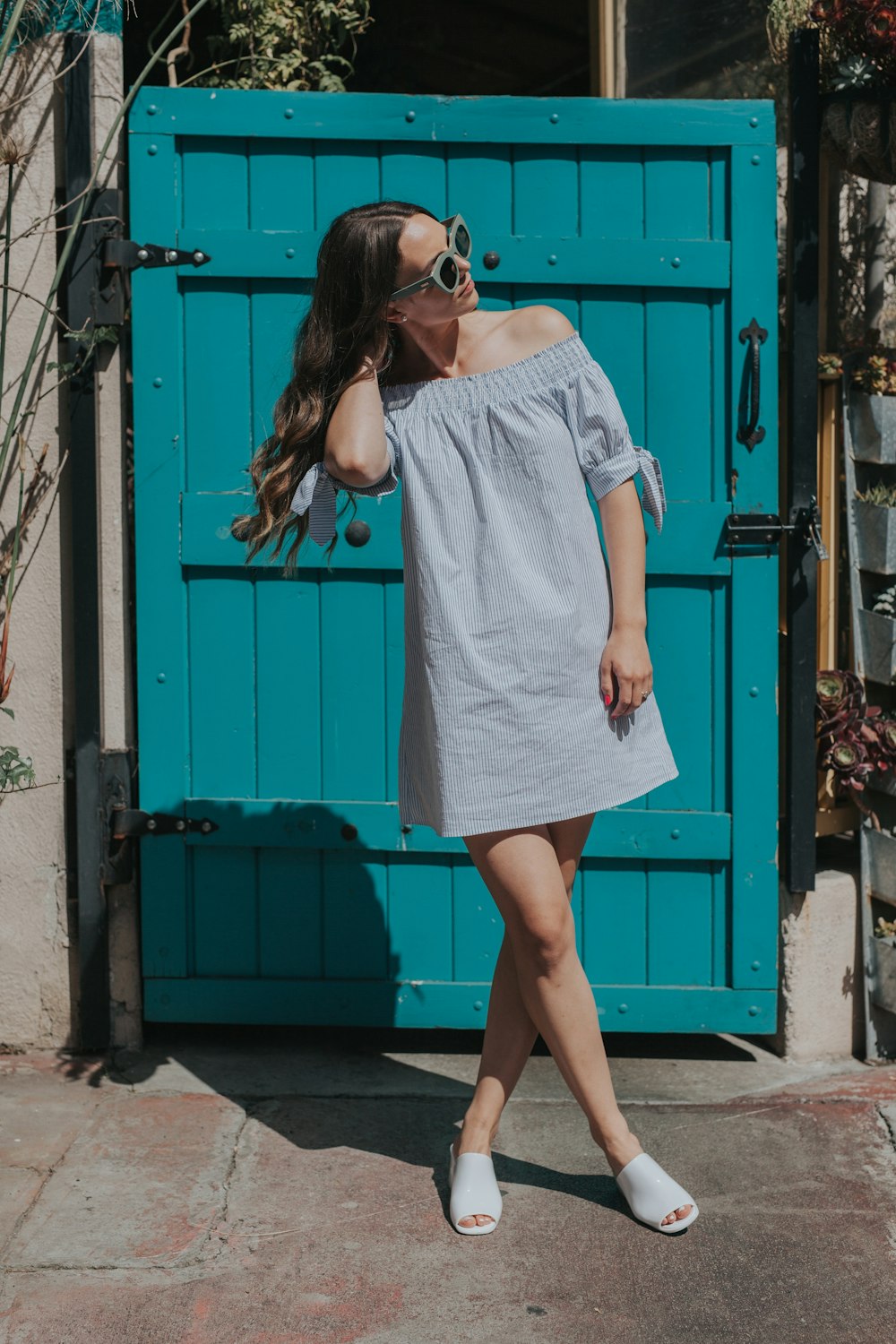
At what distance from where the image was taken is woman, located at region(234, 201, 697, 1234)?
8.25ft

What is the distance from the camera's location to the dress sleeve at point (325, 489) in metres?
2.60

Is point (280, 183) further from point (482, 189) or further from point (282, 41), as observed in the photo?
point (282, 41)

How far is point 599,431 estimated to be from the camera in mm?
2535

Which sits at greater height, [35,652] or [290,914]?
[35,652]

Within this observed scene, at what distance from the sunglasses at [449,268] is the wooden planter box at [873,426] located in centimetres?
132

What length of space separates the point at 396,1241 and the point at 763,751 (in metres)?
1.39

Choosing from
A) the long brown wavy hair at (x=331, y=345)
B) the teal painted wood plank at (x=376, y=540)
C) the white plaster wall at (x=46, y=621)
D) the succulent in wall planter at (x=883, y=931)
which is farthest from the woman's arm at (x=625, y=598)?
the white plaster wall at (x=46, y=621)

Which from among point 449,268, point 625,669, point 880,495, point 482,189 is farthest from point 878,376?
point 449,268

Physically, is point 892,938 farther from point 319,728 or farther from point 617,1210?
point 319,728

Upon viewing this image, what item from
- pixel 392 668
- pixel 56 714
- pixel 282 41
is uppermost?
pixel 282 41

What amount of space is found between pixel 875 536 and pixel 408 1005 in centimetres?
159

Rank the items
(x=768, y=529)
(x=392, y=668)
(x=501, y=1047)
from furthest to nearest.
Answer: (x=392, y=668) → (x=768, y=529) → (x=501, y=1047)

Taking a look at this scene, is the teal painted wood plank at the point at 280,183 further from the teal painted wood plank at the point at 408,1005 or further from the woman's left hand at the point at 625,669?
the teal painted wood plank at the point at 408,1005

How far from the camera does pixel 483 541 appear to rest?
2.53 m
